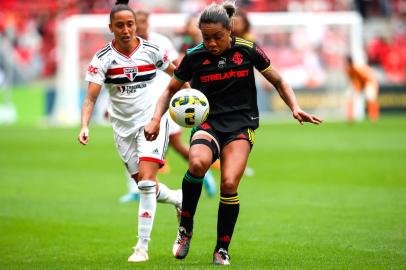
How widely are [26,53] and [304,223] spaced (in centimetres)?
2906

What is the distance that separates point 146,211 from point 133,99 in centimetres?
116

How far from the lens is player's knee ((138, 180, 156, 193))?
313 inches

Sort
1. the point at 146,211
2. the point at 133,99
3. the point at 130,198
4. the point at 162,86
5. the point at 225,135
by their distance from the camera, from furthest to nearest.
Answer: the point at 130,198 → the point at 162,86 → the point at 133,99 → the point at 146,211 → the point at 225,135

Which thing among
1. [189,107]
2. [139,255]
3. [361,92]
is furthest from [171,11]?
[189,107]

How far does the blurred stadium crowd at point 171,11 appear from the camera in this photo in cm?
3594

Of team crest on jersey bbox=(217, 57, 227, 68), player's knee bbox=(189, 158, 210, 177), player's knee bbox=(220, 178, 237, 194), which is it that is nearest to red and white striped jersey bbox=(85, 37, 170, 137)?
team crest on jersey bbox=(217, 57, 227, 68)

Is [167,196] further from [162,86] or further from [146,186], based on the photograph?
[162,86]

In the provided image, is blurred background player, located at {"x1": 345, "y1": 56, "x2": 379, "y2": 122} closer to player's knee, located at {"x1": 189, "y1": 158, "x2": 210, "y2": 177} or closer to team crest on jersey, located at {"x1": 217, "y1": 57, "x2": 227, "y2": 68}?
team crest on jersey, located at {"x1": 217, "y1": 57, "x2": 227, "y2": 68}

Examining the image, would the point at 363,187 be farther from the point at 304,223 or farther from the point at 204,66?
the point at 204,66

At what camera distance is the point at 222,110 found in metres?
7.63

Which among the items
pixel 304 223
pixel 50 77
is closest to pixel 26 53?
pixel 50 77

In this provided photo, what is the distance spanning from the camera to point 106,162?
18.3m

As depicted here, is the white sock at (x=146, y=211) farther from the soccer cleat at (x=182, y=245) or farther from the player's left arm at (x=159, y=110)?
the player's left arm at (x=159, y=110)

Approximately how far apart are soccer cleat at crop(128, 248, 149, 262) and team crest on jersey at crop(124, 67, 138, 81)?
1.68 meters
